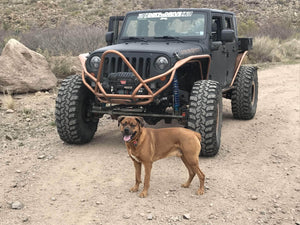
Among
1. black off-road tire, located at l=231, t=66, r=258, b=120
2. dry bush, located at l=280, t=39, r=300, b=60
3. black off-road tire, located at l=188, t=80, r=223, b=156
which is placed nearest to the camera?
black off-road tire, located at l=188, t=80, r=223, b=156

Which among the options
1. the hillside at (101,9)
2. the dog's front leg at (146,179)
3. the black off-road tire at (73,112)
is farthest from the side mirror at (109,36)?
the hillside at (101,9)

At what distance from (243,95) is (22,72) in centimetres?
478

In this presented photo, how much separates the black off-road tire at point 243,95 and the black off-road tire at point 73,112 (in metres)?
2.75

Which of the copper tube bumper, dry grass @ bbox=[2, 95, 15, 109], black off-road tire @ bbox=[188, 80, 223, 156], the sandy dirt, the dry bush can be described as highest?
the copper tube bumper

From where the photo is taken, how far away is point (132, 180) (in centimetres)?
447

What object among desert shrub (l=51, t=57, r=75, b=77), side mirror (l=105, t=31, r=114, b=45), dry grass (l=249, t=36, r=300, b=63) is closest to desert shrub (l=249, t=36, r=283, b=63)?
dry grass (l=249, t=36, r=300, b=63)

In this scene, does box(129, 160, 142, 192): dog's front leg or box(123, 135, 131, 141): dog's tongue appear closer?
box(123, 135, 131, 141): dog's tongue

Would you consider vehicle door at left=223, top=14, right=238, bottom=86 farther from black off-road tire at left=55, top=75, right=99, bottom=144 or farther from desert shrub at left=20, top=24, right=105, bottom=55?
desert shrub at left=20, top=24, right=105, bottom=55

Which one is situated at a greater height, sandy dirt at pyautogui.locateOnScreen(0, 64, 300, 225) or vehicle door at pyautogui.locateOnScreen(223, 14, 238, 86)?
vehicle door at pyautogui.locateOnScreen(223, 14, 238, 86)

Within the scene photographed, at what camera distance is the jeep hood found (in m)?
5.01

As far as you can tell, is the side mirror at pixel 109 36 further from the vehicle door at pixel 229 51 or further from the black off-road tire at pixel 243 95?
the black off-road tire at pixel 243 95

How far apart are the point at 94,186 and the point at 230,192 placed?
1.45 meters

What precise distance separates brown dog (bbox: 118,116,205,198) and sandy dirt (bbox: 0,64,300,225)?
0.81 feet

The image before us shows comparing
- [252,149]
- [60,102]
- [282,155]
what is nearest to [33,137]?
[60,102]
